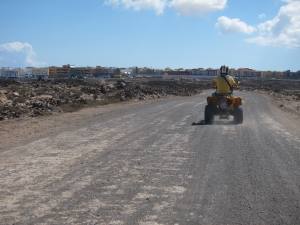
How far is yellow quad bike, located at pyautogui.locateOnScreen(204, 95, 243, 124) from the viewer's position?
23595 mm

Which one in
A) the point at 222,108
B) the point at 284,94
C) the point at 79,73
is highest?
the point at 222,108

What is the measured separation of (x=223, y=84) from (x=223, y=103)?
0.78 m

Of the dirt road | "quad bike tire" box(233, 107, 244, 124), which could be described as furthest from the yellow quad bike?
the dirt road

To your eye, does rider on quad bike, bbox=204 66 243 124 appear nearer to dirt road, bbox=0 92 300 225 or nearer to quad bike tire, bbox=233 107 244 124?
quad bike tire, bbox=233 107 244 124

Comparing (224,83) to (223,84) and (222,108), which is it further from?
(222,108)

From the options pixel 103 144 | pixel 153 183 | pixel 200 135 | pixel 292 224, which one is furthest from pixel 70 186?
pixel 200 135

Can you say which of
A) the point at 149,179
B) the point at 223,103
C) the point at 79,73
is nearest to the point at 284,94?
the point at 223,103

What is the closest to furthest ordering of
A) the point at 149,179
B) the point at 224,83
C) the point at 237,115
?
the point at 149,179, the point at 224,83, the point at 237,115

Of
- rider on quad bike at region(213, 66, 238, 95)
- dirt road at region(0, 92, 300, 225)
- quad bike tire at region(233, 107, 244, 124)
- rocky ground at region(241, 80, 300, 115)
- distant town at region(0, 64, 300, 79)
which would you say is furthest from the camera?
distant town at region(0, 64, 300, 79)

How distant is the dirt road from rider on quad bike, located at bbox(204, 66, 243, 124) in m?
5.52

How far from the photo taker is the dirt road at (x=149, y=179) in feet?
25.8

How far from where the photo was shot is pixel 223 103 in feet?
77.6

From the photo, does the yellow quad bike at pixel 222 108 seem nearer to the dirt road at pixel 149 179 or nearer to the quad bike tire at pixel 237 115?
the quad bike tire at pixel 237 115

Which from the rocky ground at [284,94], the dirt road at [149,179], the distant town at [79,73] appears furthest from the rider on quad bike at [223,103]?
the distant town at [79,73]
